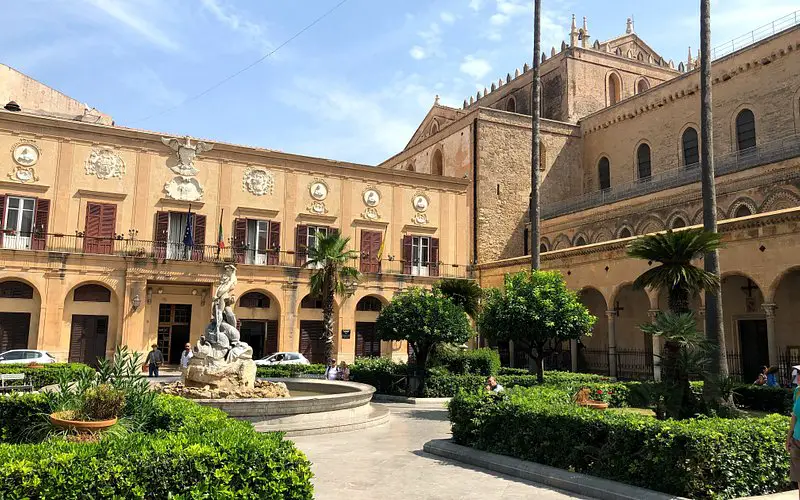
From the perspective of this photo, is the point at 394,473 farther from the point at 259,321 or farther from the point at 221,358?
the point at 259,321

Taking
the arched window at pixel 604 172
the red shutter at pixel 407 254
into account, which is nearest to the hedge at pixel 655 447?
the red shutter at pixel 407 254

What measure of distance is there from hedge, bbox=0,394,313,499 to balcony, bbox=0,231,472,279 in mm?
24238

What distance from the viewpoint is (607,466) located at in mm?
8484

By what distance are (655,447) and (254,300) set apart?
1034 inches

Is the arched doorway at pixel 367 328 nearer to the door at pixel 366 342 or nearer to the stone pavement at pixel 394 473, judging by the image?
the door at pixel 366 342

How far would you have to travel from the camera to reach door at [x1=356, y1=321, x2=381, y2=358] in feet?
111

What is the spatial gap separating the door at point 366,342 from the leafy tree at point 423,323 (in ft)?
42.6

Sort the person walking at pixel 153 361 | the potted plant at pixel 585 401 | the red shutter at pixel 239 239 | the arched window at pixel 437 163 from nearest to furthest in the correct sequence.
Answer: the potted plant at pixel 585 401 → the person walking at pixel 153 361 → the red shutter at pixel 239 239 → the arched window at pixel 437 163

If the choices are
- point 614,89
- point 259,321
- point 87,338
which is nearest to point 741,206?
point 614,89

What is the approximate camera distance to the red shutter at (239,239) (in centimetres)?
3120

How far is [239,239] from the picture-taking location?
31.3 metres

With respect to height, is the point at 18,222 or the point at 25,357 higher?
the point at 18,222

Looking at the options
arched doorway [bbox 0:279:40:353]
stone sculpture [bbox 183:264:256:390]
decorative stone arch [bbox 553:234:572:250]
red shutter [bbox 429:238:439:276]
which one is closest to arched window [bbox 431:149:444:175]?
red shutter [bbox 429:238:439:276]

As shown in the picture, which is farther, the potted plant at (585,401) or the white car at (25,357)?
the white car at (25,357)
